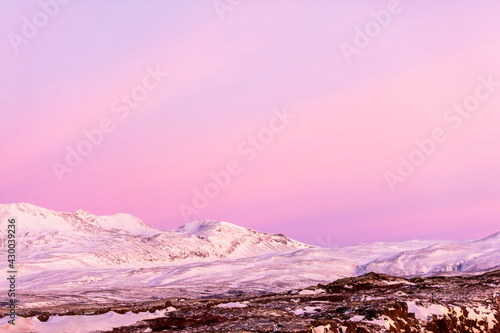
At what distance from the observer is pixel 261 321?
3203 cm

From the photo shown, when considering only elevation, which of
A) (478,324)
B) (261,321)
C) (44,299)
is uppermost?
(44,299)

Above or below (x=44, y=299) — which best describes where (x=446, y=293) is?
below

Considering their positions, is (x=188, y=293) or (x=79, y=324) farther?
(x=188, y=293)

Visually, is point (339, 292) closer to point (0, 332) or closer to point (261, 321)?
point (261, 321)

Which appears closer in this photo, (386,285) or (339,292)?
(339,292)

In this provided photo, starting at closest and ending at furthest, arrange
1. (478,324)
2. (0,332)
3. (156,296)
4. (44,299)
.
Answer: (0,332) → (478,324) → (44,299) → (156,296)

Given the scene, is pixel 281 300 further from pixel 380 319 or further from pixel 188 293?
pixel 188 293

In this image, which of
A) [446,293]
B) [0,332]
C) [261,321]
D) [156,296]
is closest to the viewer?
[0,332]

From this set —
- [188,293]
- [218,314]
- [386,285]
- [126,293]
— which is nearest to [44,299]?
[126,293]

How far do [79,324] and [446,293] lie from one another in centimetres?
2831

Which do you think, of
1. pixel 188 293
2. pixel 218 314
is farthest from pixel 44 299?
pixel 218 314

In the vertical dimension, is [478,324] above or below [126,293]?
below

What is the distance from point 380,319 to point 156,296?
154040mm

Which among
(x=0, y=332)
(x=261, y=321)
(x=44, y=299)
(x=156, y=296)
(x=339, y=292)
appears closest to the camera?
(x=0, y=332)
